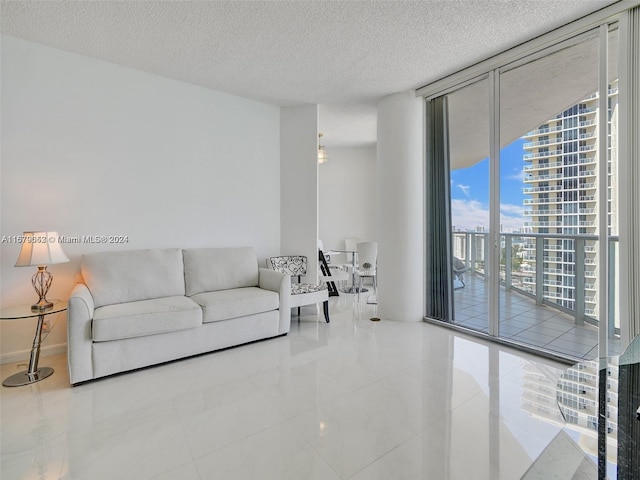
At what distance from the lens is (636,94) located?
221 cm

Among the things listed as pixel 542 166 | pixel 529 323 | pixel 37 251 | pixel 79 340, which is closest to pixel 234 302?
pixel 79 340

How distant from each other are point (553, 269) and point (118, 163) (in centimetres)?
437

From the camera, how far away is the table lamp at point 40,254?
2.42 m

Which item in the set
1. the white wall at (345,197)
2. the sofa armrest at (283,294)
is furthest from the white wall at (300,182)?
the white wall at (345,197)

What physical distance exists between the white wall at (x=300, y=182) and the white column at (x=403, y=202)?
94 cm

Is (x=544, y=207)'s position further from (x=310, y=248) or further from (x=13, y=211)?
(x=13, y=211)

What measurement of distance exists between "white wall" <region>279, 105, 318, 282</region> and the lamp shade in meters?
2.46

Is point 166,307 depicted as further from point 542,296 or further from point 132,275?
point 542,296

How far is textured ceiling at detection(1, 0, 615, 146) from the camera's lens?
2.32 meters

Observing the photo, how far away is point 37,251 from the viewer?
2439mm

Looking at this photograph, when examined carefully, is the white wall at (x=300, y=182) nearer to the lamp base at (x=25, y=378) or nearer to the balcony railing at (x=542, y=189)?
the balcony railing at (x=542, y=189)

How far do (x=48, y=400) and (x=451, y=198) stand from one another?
4057 mm

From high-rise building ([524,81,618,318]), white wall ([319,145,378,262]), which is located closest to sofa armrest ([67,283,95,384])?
high-rise building ([524,81,618,318])

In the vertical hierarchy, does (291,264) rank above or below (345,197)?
below
